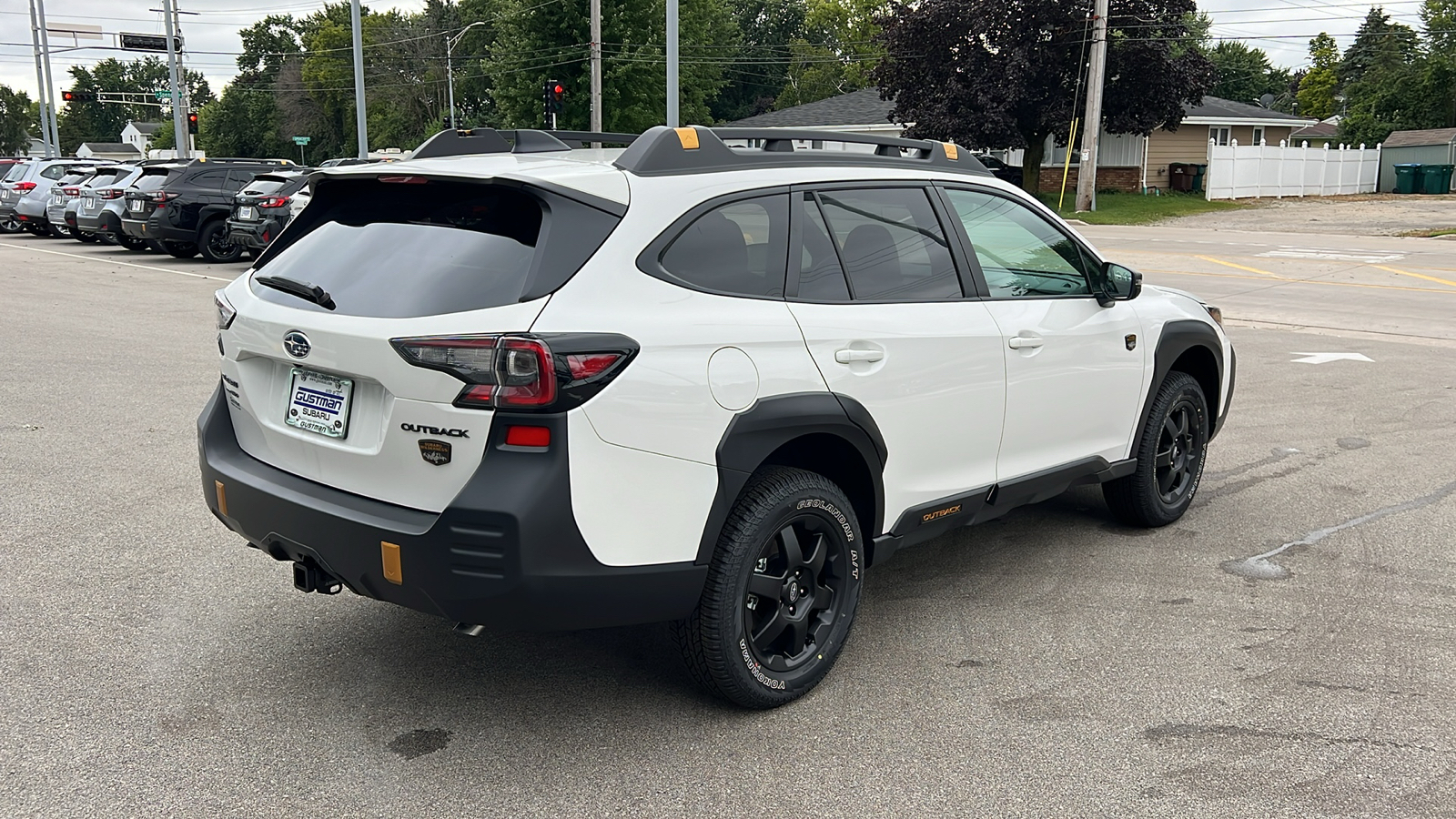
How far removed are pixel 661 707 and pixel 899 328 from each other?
1.47 meters

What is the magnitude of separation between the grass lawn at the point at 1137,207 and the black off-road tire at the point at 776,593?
30946 mm

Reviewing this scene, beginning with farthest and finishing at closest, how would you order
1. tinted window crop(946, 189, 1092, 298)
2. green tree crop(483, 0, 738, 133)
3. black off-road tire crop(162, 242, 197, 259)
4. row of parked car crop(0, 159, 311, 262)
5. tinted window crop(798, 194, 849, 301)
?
1. green tree crop(483, 0, 738, 133)
2. black off-road tire crop(162, 242, 197, 259)
3. row of parked car crop(0, 159, 311, 262)
4. tinted window crop(946, 189, 1092, 298)
5. tinted window crop(798, 194, 849, 301)

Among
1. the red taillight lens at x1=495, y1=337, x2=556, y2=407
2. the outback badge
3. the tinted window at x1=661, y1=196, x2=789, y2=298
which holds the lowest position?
the outback badge

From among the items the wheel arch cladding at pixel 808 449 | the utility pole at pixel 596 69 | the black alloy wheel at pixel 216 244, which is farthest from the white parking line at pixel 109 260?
the utility pole at pixel 596 69

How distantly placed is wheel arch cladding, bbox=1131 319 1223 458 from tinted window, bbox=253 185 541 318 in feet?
10.6

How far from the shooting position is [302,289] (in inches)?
143

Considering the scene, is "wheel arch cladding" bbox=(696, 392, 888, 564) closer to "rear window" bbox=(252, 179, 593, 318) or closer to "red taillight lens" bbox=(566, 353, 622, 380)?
"red taillight lens" bbox=(566, 353, 622, 380)

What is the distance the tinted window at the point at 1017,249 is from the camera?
4.62 m

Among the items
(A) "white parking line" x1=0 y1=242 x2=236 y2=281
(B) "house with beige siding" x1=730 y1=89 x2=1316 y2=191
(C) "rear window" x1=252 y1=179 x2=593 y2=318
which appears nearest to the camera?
(C) "rear window" x1=252 y1=179 x2=593 y2=318

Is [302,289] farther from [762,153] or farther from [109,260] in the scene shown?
[109,260]

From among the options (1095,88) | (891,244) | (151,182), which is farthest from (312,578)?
(1095,88)

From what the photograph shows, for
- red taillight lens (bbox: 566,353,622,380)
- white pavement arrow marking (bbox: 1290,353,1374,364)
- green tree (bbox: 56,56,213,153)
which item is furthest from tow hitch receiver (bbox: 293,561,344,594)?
green tree (bbox: 56,56,213,153)

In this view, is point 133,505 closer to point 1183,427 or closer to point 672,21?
point 1183,427

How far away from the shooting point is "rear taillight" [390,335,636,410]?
3.07 meters
